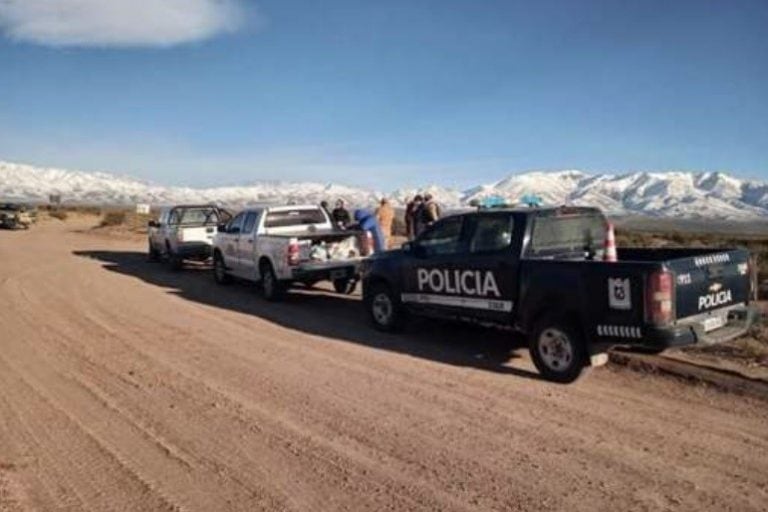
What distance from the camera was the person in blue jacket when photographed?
16839 millimetres

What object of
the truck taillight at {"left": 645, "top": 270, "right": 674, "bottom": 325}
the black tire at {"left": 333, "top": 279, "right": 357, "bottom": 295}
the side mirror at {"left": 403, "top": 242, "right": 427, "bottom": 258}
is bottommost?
the black tire at {"left": 333, "top": 279, "right": 357, "bottom": 295}

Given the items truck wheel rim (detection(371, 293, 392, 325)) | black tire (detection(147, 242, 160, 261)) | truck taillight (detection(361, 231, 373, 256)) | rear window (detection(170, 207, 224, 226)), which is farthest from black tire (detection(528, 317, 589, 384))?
black tire (detection(147, 242, 160, 261))

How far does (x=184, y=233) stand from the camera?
21.6m

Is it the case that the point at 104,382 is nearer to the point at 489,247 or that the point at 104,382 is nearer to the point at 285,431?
the point at 285,431

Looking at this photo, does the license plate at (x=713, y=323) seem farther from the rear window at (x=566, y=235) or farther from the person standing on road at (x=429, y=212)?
the person standing on road at (x=429, y=212)

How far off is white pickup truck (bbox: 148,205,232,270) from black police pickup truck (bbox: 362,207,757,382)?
1146 cm

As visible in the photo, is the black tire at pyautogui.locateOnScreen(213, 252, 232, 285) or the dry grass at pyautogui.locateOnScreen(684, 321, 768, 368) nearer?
the dry grass at pyautogui.locateOnScreen(684, 321, 768, 368)

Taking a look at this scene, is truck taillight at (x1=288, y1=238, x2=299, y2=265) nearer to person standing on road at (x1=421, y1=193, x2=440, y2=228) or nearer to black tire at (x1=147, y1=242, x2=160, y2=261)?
person standing on road at (x1=421, y1=193, x2=440, y2=228)

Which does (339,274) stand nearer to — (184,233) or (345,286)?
(345,286)

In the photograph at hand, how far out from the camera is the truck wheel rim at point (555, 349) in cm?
860

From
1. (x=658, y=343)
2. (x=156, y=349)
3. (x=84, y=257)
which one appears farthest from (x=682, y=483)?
(x=84, y=257)

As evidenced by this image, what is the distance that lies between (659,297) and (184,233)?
16.0 m

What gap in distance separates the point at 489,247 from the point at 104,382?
187 inches

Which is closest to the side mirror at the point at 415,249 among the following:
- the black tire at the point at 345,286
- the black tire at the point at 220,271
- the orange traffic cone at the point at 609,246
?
the orange traffic cone at the point at 609,246
